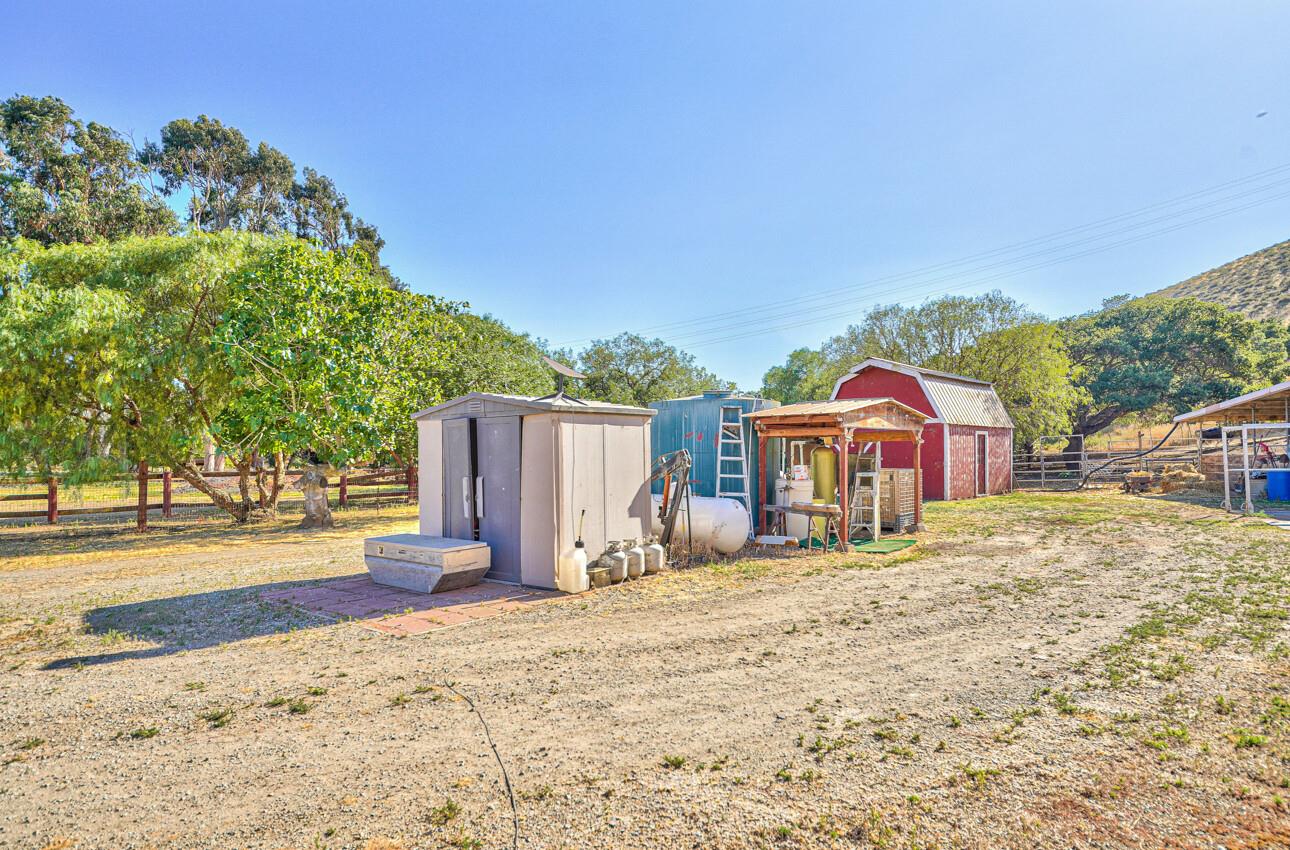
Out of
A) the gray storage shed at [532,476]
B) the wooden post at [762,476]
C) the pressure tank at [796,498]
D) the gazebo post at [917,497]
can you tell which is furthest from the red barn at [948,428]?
the gray storage shed at [532,476]

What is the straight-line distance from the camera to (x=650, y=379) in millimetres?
40125

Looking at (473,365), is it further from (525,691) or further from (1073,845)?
(1073,845)

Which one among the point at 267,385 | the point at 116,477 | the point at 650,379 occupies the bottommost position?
the point at 116,477

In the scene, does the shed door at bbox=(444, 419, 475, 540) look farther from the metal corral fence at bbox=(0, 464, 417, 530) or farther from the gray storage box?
the metal corral fence at bbox=(0, 464, 417, 530)

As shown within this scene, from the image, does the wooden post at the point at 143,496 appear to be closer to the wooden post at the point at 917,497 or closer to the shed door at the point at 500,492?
the shed door at the point at 500,492

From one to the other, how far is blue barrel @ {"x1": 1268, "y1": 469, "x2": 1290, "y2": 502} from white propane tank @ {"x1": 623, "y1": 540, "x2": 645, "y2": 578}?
18980 millimetres

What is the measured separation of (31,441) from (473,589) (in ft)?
35.7

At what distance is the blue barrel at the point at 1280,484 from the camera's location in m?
17.7

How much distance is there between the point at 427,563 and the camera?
7633mm

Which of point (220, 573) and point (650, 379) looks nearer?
point (220, 573)

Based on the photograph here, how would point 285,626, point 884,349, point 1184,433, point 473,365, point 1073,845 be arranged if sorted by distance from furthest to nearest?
point 1184,433 → point 884,349 → point 473,365 → point 285,626 → point 1073,845

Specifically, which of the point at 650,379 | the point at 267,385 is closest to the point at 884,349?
the point at 650,379

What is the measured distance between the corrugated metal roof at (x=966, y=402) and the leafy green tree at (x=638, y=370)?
18.6 m

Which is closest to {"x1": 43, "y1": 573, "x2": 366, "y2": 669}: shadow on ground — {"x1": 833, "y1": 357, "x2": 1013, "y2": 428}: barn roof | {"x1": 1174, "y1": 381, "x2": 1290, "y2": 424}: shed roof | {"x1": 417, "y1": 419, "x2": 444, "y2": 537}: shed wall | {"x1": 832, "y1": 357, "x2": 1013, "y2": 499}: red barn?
{"x1": 417, "y1": 419, "x2": 444, "y2": 537}: shed wall
